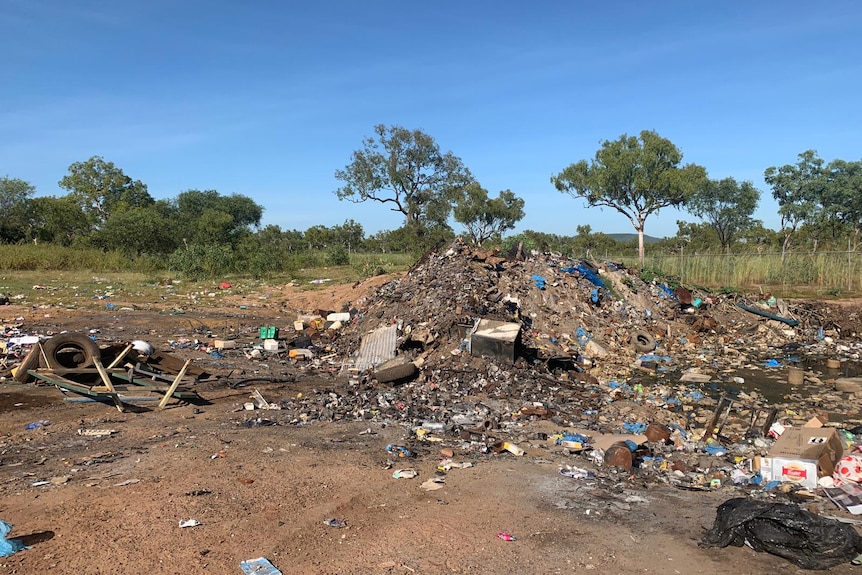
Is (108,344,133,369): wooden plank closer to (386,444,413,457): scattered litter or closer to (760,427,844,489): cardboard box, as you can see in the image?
(386,444,413,457): scattered litter

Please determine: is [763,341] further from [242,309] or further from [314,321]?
[242,309]

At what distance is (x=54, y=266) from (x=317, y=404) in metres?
20.7

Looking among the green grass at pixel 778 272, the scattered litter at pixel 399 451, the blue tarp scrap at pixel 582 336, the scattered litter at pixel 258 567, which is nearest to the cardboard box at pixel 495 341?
the blue tarp scrap at pixel 582 336

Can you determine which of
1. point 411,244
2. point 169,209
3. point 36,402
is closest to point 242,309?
point 36,402

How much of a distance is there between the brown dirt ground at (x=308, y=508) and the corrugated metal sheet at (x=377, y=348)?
2.90 m

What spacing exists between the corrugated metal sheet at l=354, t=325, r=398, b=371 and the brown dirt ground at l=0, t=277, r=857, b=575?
2897mm

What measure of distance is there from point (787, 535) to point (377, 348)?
655 centimetres

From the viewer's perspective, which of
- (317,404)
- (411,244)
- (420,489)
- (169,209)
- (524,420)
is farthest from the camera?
(169,209)

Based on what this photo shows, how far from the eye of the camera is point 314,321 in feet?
38.7

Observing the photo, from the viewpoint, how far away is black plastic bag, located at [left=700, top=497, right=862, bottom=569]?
9.62 ft

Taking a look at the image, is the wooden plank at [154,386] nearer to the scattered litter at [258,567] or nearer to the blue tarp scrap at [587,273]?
the scattered litter at [258,567]

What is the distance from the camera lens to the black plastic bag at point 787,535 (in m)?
2.93

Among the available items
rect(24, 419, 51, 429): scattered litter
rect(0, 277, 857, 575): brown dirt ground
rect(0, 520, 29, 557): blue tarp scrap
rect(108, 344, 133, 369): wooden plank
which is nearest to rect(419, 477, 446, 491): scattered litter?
rect(0, 277, 857, 575): brown dirt ground

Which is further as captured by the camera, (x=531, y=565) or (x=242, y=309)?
(x=242, y=309)
